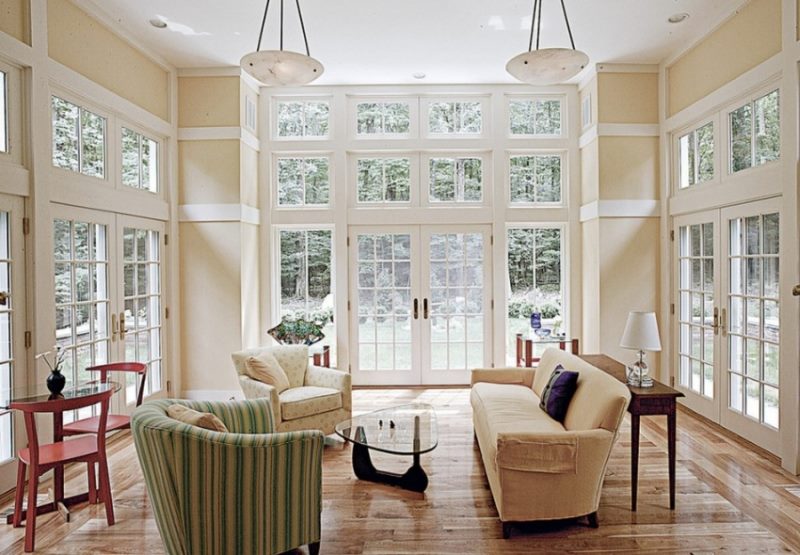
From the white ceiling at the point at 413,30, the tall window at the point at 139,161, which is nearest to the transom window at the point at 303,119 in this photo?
the white ceiling at the point at 413,30

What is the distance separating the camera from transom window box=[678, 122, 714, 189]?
4.87m

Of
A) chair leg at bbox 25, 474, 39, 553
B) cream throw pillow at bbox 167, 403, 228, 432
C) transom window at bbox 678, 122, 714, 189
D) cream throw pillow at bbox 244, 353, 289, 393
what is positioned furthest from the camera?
transom window at bbox 678, 122, 714, 189

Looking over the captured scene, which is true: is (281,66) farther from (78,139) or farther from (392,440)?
(392,440)

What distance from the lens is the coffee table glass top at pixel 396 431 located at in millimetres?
3332

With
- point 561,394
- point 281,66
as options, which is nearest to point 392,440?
point 561,394

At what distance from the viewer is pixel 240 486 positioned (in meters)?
2.42

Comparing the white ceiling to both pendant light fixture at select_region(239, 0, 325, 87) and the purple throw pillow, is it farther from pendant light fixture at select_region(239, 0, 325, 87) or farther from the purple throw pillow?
the purple throw pillow

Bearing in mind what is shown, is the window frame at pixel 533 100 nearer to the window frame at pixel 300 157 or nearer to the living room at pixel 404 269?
the living room at pixel 404 269

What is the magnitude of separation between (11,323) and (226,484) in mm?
2229

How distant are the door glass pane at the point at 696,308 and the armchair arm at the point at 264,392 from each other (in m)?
3.99

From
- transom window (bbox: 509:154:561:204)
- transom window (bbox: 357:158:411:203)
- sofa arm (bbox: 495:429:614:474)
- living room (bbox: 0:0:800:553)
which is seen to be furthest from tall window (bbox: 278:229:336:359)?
sofa arm (bbox: 495:429:614:474)

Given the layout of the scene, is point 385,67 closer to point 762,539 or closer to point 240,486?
point 240,486

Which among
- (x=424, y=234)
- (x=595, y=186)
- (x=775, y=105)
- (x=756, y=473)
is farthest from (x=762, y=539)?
(x=424, y=234)

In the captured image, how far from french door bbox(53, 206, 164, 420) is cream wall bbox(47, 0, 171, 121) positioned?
1.17 meters
